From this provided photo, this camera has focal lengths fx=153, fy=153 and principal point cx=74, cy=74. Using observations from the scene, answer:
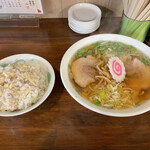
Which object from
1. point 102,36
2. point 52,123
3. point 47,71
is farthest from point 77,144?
point 102,36

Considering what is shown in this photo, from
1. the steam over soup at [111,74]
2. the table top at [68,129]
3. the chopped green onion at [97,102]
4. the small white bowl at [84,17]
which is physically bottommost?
the table top at [68,129]

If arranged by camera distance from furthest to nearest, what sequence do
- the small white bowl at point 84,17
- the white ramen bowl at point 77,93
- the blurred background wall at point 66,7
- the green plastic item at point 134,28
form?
the blurred background wall at point 66,7 < the small white bowl at point 84,17 < the green plastic item at point 134,28 < the white ramen bowl at point 77,93

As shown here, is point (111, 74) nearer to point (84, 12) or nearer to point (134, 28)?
point (134, 28)

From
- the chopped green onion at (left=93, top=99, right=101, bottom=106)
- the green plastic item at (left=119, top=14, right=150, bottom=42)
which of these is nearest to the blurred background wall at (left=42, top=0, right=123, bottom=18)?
the green plastic item at (left=119, top=14, right=150, bottom=42)

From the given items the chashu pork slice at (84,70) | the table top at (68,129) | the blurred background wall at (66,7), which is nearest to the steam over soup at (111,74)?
the chashu pork slice at (84,70)

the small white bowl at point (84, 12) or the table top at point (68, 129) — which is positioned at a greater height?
the small white bowl at point (84, 12)

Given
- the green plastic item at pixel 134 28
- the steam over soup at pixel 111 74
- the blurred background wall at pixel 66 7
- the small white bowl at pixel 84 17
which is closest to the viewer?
the steam over soup at pixel 111 74

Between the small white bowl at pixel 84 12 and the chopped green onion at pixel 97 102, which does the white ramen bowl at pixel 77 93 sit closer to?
the chopped green onion at pixel 97 102

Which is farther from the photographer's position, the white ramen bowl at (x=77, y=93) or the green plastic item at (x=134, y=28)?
the green plastic item at (x=134, y=28)
